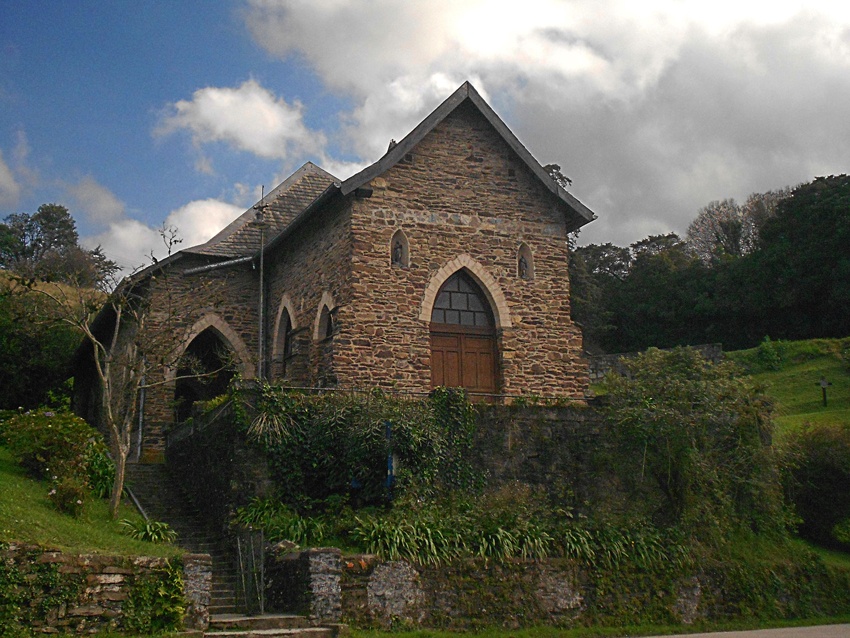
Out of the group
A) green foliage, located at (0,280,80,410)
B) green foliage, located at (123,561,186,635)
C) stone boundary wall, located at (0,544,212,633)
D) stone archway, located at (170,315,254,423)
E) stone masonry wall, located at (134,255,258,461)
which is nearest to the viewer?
stone boundary wall, located at (0,544,212,633)

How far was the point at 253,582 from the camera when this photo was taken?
1248cm

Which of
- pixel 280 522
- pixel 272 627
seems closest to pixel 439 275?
pixel 280 522

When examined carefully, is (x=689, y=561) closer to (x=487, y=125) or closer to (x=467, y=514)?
(x=467, y=514)

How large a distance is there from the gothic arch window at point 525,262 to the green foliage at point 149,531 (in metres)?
9.63

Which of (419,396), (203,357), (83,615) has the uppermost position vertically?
(203,357)

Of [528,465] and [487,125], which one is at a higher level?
[487,125]

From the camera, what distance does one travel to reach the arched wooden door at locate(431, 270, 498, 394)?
18.9m

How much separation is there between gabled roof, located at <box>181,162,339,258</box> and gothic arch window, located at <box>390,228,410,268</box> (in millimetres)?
5938

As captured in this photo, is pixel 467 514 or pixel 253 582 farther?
pixel 467 514

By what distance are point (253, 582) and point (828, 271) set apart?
3318cm

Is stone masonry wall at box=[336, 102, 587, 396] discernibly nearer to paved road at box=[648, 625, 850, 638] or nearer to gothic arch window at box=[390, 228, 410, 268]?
gothic arch window at box=[390, 228, 410, 268]

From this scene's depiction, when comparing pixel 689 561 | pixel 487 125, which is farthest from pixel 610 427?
pixel 487 125

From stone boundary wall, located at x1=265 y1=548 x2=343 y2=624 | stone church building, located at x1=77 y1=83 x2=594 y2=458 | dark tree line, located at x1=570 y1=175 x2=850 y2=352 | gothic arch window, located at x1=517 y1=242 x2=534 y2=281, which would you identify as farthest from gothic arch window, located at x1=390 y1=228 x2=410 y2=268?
dark tree line, located at x1=570 y1=175 x2=850 y2=352

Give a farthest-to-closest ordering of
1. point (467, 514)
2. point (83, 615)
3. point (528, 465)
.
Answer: point (528, 465), point (467, 514), point (83, 615)
